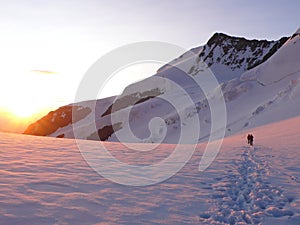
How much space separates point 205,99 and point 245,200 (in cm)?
5460

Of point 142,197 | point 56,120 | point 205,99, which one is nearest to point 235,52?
point 205,99

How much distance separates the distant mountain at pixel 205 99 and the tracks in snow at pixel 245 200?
85.5 ft

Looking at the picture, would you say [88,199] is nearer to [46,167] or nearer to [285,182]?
[46,167]

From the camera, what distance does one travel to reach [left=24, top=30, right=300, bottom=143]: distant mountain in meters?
43.2

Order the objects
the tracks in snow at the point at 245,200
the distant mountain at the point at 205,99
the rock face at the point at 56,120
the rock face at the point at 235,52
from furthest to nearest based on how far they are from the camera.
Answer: the rock face at the point at 56,120, the rock face at the point at 235,52, the distant mountain at the point at 205,99, the tracks in snow at the point at 245,200

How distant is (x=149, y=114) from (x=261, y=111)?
3667 centimetres

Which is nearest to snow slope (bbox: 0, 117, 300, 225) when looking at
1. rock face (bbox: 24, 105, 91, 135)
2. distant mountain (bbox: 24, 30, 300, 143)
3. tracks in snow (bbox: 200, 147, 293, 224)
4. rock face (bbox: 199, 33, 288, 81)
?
tracks in snow (bbox: 200, 147, 293, 224)

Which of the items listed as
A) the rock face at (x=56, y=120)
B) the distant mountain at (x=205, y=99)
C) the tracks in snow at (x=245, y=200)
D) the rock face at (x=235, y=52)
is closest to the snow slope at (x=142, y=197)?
the tracks in snow at (x=245, y=200)

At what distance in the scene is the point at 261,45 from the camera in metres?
116

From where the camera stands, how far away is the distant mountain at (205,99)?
1700 inches

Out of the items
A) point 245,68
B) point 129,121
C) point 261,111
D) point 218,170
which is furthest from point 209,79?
point 218,170

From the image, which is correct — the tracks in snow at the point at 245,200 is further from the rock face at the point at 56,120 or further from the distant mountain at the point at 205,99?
the rock face at the point at 56,120

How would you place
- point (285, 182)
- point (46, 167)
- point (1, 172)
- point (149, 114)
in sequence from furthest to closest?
point (149, 114) < point (46, 167) < point (285, 182) < point (1, 172)

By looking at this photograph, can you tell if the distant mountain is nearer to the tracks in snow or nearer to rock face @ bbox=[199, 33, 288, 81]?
rock face @ bbox=[199, 33, 288, 81]
